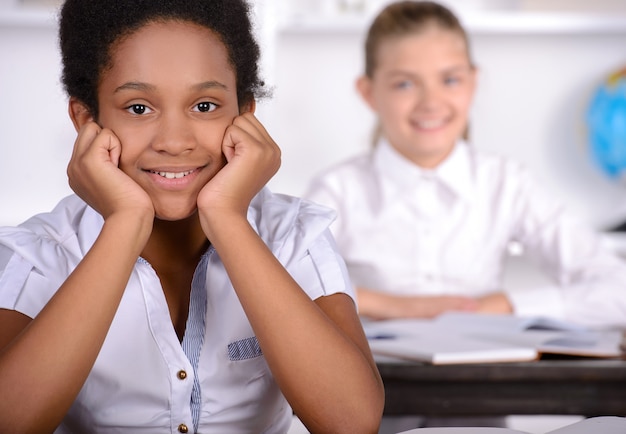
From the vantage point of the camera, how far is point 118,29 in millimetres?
1149

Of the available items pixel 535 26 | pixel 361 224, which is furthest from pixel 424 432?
pixel 535 26

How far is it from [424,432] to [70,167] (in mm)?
577

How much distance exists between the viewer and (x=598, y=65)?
128 inches

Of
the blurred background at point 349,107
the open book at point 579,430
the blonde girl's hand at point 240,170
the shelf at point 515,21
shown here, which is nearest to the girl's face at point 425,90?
the shelf at point 515,21

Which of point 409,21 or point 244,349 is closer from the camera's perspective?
point 244,349

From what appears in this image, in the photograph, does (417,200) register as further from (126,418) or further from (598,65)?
(126,418)

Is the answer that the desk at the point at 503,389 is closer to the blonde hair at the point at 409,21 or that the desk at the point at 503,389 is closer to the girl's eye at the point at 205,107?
the girl's eye at the point at 205,107

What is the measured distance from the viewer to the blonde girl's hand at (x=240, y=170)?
44.1 inches

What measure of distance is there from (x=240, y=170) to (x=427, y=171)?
145 cm

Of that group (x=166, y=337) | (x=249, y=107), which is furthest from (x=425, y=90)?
(x=166, y=337)

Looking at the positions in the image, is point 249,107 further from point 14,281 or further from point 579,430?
point 579,430

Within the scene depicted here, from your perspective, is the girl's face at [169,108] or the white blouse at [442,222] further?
the white blouse at [442,222]

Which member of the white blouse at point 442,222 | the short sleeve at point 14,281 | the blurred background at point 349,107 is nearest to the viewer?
the short sleeve at point 14,281

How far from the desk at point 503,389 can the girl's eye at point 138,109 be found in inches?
19.5
